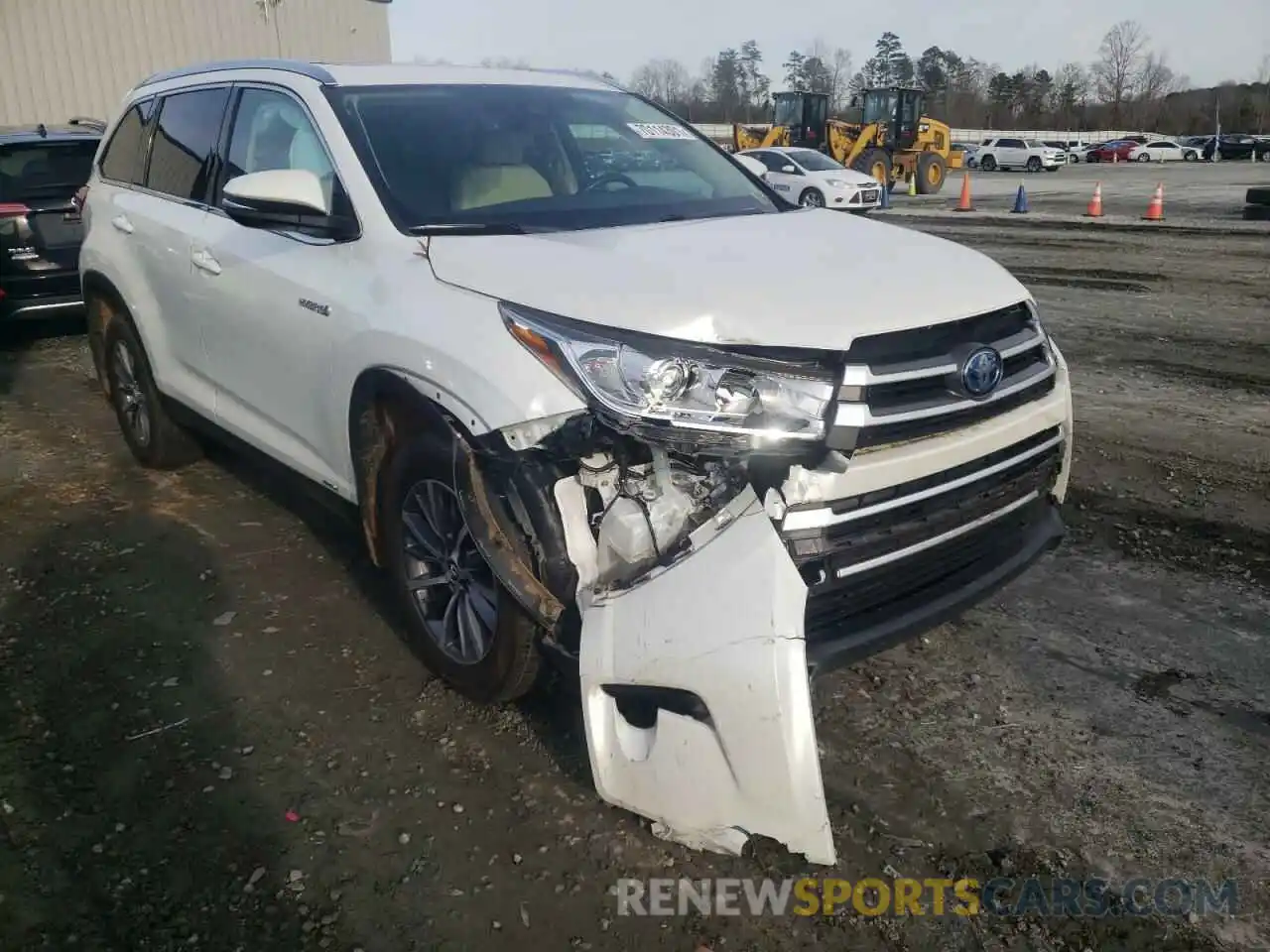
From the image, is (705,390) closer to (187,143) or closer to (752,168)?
(752,168)

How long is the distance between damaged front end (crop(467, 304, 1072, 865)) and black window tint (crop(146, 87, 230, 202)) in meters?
2.42

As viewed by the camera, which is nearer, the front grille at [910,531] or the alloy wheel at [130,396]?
the front grille at [910,531]

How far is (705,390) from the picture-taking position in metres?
2.53

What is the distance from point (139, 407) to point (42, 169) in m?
4.69

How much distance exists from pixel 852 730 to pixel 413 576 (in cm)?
142

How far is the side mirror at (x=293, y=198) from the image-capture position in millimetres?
A: 3273

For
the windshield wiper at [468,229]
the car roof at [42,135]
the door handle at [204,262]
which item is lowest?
the door handle at [204,262]

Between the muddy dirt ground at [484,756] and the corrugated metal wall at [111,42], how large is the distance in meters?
22.3

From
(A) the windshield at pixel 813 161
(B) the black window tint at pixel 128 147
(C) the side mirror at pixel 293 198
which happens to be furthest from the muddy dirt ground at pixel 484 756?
(A) the windshield at pixel 813 161

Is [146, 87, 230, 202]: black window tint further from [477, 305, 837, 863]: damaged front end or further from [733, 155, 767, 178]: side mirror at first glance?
[477, 305, 837, 863]: damaged front end

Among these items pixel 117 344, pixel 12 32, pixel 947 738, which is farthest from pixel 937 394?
pixel 12 32

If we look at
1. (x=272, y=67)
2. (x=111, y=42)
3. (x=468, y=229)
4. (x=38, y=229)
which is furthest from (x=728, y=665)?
(x=111, y=42)

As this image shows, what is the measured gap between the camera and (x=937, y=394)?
272cm

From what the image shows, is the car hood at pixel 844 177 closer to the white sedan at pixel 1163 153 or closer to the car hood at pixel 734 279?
the car hood at pixel 734 279
